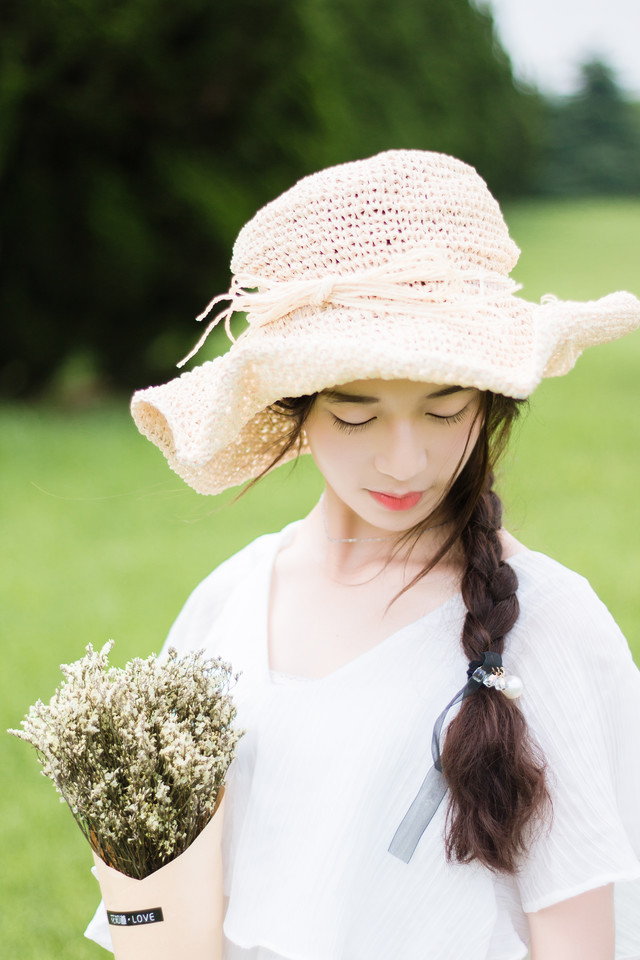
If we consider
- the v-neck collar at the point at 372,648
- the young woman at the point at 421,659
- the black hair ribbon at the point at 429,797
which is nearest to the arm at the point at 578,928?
the young woman at the point at 421,659

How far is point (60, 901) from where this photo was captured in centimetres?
326

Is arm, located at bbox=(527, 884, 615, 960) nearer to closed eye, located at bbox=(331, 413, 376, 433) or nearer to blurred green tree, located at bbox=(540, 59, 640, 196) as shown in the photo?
closed eye, located at bbox=(331, 413, 376, 433)

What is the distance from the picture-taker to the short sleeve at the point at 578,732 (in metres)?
1.45

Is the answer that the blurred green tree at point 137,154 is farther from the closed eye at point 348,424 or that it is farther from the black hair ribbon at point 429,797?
the black hair ribbon at point 429,797

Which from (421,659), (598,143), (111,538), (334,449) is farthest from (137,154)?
(598,143)

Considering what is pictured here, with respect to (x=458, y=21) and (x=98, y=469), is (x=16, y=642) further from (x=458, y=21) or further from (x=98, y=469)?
(x=458, y=21)

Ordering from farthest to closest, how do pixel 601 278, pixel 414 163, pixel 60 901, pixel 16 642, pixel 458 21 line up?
pixel 458 21 < pixel 601 278 < pixel 16 642 < pixel 60 901 < pixel 414 163

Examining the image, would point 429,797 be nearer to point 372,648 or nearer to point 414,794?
point 414,794

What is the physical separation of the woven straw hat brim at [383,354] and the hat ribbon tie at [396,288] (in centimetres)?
2

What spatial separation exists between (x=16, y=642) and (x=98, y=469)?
116 inches

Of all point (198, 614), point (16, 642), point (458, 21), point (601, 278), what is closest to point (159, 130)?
point (16, 642)

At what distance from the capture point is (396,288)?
1.42 meters

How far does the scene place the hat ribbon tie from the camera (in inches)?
56.0

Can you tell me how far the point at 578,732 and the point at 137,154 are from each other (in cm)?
796
